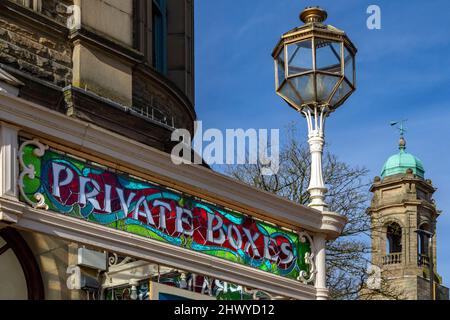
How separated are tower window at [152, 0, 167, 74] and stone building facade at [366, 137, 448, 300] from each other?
6566 centimetres

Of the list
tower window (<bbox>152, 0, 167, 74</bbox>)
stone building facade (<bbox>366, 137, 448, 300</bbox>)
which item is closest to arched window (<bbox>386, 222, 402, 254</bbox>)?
stone building facade (<bbox>366, 137, 448, 300</bbox>)

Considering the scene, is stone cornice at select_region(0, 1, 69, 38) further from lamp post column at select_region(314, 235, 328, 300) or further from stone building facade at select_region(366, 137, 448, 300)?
stone building facade at select_region(366, 137, 448, 300)

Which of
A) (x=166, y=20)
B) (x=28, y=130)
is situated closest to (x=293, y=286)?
(x=28, y=130)

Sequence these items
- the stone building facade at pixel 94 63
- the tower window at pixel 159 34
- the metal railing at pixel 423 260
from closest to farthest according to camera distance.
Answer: the stone building facade at pixel 94 63
the tower window at pixel 159 34
the metal railing at pixel 423 260

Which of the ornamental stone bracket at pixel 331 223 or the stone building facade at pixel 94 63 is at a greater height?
the stone building facade at pixel 94 63

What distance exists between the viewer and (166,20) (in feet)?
54.5

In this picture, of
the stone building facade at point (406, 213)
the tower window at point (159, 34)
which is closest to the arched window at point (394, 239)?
the stone building facade at point (406, 213)

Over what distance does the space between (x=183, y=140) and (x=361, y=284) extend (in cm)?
1505

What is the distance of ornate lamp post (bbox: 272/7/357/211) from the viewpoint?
9.95m

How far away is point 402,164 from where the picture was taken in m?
88.8

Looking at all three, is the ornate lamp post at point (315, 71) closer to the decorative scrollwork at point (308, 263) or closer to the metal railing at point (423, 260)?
the decorative scrollwork at point (308, 263)

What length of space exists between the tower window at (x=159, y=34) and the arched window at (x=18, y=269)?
20.4 feet

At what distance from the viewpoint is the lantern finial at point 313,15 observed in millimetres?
10141

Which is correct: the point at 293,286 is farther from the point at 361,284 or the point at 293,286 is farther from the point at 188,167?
the point at 361,284
